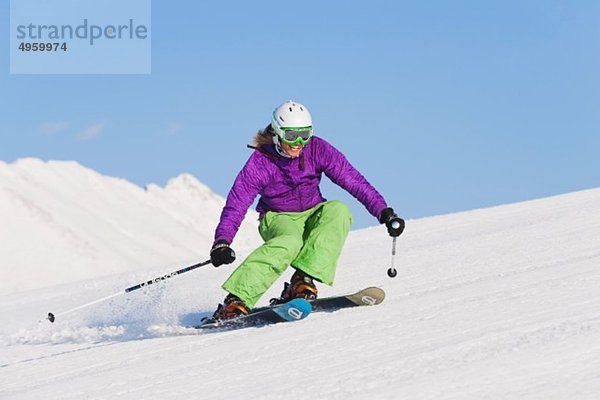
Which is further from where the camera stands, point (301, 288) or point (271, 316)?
point (301, 288)

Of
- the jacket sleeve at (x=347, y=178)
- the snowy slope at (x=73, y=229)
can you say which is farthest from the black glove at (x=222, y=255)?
the snowy slope at (x=73, y=229)

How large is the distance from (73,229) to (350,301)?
328 feet

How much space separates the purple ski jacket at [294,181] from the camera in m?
6.34

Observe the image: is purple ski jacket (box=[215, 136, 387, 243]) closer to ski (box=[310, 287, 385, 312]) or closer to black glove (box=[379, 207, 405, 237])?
black glove (box=[379, 207, 405, 237])

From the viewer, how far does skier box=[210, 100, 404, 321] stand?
589 centimetres

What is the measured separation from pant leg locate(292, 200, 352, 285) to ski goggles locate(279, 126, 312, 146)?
0.50m

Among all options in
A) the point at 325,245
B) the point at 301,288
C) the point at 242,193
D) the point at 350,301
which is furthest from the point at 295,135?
the point at 350,301

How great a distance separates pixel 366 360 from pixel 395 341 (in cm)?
36

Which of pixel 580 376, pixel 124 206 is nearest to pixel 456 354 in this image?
pixel 580 376

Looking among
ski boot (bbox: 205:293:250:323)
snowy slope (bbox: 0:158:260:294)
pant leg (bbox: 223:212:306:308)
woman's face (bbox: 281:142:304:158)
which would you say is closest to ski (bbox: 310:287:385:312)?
pant leg (bbox: 223:212:306:308)

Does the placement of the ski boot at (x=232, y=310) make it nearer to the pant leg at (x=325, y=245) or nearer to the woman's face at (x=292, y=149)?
the pant leg at (x=325, y=245)

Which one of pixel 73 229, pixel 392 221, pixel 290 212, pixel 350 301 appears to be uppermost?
pixel 73 229

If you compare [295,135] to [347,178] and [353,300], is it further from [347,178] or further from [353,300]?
[353,300]

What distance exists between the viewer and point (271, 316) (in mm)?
5660
